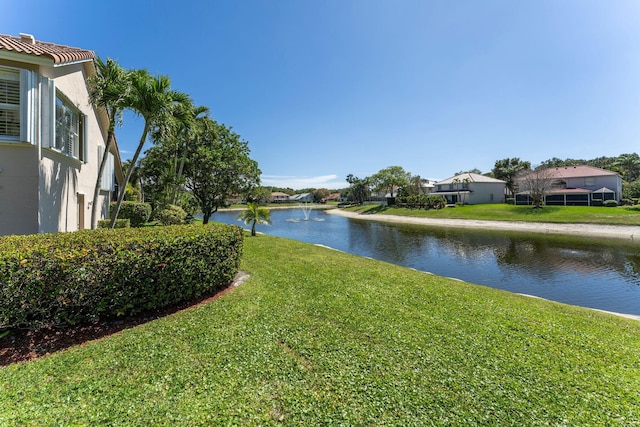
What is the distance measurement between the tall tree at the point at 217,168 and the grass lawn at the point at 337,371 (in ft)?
53.1

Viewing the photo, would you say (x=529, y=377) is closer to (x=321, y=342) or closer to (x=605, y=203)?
(x=321, y=342)

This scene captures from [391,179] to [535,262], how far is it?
5268 centimetres

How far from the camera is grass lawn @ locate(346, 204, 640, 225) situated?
1079 inches

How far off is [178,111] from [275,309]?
30.0ft

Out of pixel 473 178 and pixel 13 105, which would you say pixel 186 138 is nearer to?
pixel 13 105

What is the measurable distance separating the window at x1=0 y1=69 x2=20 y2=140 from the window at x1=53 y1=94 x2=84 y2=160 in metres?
1.11

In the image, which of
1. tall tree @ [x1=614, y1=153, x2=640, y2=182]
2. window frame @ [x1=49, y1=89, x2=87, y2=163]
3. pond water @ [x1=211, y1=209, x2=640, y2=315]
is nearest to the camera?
window frame @ [x1=49, y1=89, x2=87, y2=163]

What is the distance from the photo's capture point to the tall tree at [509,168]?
55.9 meters

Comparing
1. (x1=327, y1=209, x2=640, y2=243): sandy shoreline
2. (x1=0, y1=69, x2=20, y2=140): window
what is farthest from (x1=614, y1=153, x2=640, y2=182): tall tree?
(x1=0, y1=69, x2=20, y2=140): window

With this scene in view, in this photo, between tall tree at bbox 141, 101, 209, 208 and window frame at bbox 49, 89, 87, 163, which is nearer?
window frame at bbox 49, 89, 87, 163

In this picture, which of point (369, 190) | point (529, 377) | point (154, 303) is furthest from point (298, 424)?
point (369, 190)

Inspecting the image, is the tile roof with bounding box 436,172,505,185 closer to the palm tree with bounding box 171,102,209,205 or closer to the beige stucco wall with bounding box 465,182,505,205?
the beige stucco wall with bounding box 465,182,505,205

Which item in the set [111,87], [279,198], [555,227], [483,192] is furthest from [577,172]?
[279,198]

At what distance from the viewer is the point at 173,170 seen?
1958 centimetres
